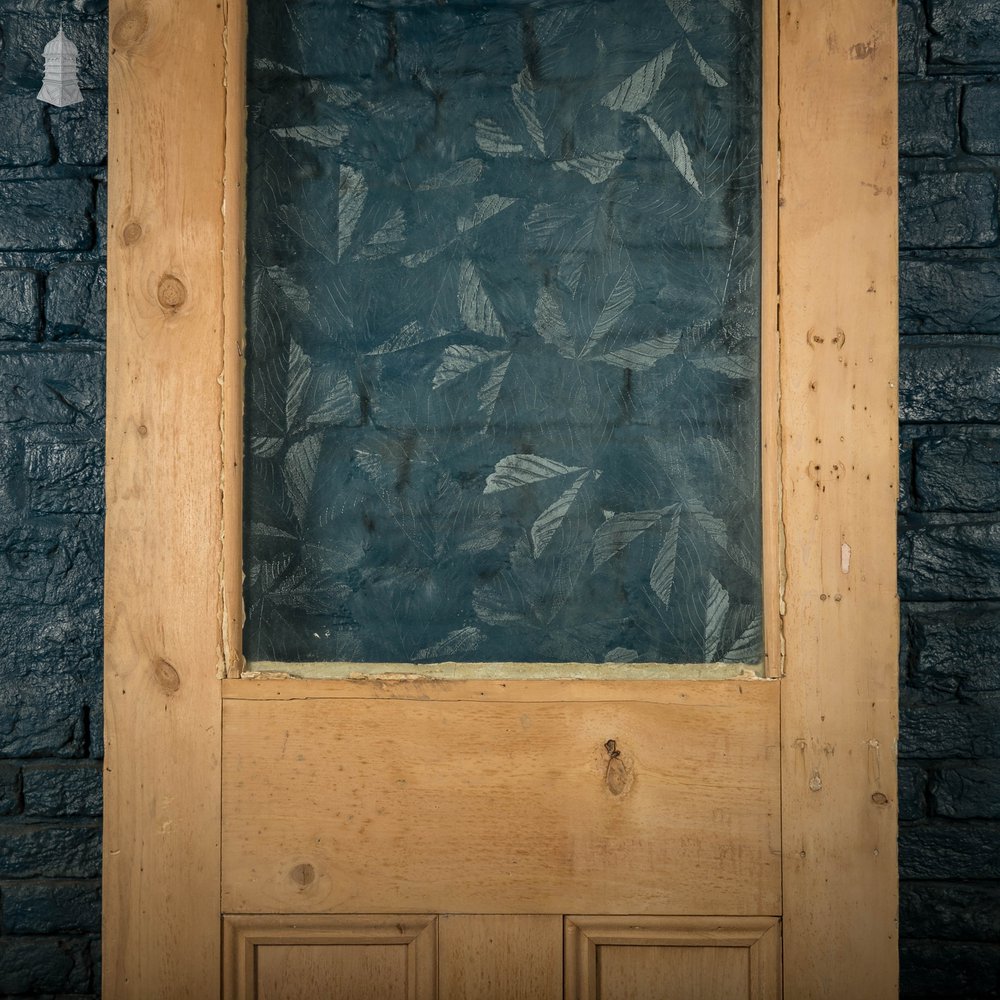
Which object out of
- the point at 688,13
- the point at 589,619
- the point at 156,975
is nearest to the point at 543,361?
the point at 589,619

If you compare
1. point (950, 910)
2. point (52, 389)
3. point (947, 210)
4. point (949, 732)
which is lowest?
point (950, 910)

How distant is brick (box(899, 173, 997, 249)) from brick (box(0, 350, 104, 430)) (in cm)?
115

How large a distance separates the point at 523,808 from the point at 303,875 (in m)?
0.32

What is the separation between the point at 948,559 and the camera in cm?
114

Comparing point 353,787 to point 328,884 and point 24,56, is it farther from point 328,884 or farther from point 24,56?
point 24,56

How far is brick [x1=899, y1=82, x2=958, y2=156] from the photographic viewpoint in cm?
113

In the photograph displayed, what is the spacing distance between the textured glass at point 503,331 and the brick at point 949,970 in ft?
1.53

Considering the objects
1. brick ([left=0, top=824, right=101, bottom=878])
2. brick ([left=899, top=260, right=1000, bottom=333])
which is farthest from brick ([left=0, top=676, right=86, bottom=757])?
brick ([left=899, top=260, right=1000, bottom=333])

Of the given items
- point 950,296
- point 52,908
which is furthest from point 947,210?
point 52,908

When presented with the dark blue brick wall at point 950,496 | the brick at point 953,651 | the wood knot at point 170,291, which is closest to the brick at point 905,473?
the dark blue brick wall at point 950,496

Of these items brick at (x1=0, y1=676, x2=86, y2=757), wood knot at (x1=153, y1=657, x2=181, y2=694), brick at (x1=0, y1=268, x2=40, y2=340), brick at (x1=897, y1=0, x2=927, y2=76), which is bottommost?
brick at (x1=0, y1=676, x2=86, y2=757)

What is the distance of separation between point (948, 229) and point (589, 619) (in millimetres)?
732

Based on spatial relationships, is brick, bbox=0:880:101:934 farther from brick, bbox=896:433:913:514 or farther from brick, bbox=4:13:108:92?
brick, bbox=896:433:913:514

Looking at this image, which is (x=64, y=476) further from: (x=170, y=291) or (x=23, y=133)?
(x=23, y=133)
